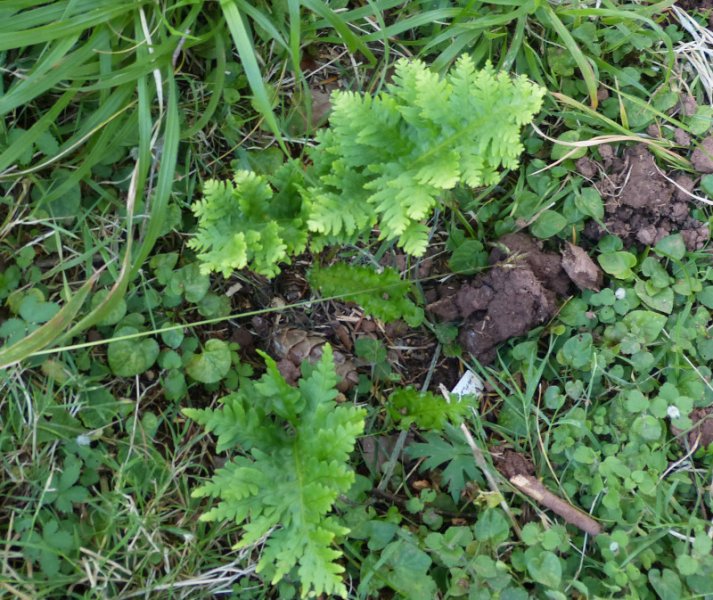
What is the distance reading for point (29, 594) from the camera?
108 inches

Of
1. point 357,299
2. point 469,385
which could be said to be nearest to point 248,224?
point 357,299

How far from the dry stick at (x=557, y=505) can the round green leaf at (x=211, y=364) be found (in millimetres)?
1358

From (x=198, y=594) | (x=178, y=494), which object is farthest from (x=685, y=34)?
(x=198, y=594)

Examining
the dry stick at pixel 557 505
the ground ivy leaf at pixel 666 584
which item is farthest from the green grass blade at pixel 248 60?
the ground ivy leaf at pixel 666 584

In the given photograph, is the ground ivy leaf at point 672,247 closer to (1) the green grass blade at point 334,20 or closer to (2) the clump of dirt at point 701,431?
(2) the clump of dirt at point 701,431

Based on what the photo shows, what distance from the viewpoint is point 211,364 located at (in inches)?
118

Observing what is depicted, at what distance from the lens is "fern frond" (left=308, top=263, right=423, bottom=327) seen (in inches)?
118

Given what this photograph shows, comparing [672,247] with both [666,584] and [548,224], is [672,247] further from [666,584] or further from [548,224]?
[666,584]

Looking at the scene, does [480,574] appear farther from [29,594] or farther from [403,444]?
[29,594]

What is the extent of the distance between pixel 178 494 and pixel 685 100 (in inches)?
117

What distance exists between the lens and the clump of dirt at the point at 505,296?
3062 mm

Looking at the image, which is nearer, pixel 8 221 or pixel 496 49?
pixel 8 221

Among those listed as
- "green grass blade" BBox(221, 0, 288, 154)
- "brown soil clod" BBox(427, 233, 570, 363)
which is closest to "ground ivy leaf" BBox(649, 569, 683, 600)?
"brown soil clod" BBox(427, 233, 570, 363)

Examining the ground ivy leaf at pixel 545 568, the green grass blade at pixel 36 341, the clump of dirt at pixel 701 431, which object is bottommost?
the ground ivy leaf at pixel 545 568
